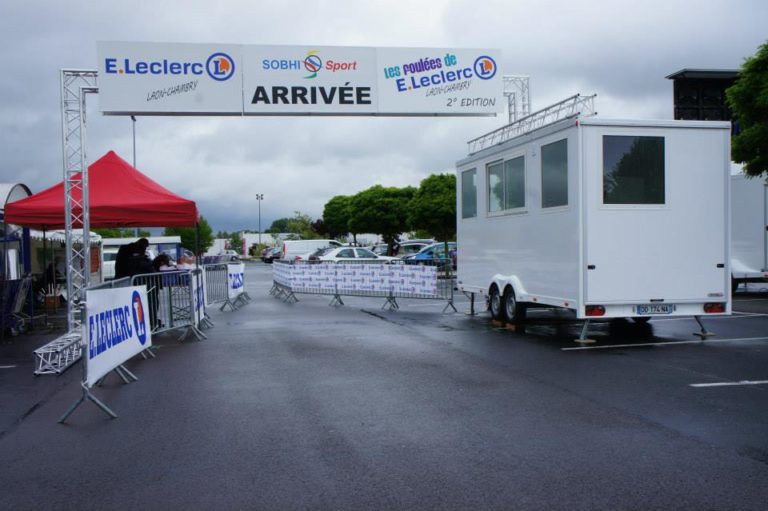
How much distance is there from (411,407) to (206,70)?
952 centimetres

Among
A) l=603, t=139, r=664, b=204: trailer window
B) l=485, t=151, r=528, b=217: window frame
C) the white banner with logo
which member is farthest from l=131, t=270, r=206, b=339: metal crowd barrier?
l=603, t=139, r=664, b=204: trailer window

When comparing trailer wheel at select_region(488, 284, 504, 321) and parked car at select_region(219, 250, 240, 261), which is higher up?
parked car at select_region(219, 250, 240, 261)

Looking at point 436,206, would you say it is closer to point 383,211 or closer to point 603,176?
point 383,211

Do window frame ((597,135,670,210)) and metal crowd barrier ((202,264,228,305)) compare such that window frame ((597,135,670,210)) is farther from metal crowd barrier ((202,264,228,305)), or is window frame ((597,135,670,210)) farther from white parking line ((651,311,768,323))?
metal crowd barrier ((202,264,228,305))

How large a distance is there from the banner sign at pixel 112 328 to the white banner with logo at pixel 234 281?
337 inches

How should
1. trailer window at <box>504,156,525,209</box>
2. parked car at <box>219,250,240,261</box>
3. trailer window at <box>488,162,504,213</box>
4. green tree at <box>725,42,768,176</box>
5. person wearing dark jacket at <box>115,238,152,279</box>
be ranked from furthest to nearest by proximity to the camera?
parked car at <box>219,250,240,261</box>, green tree at <box>725,42,768,176</box>, trailer window at <box>488,162,504,213</box>, person wearing dark jacket at <box>115,238,152,279</box>, trailer window at <box>504,156,525,209</box>

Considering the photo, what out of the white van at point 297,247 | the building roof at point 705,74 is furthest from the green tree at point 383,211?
the building roof at point 705,74

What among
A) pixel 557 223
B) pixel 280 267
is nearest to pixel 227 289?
pixel 280 267

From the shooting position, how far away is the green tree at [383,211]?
164 ft

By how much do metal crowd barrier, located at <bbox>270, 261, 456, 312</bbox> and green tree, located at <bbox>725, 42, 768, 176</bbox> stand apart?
8203mm

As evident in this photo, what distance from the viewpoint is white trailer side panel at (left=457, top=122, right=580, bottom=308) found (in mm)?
10781

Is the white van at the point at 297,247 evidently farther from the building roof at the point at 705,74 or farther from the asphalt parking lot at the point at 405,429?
the asphalt parking lot at the point at 405,429

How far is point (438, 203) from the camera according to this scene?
3647 centimetres

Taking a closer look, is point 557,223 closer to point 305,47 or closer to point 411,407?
point 411,407
